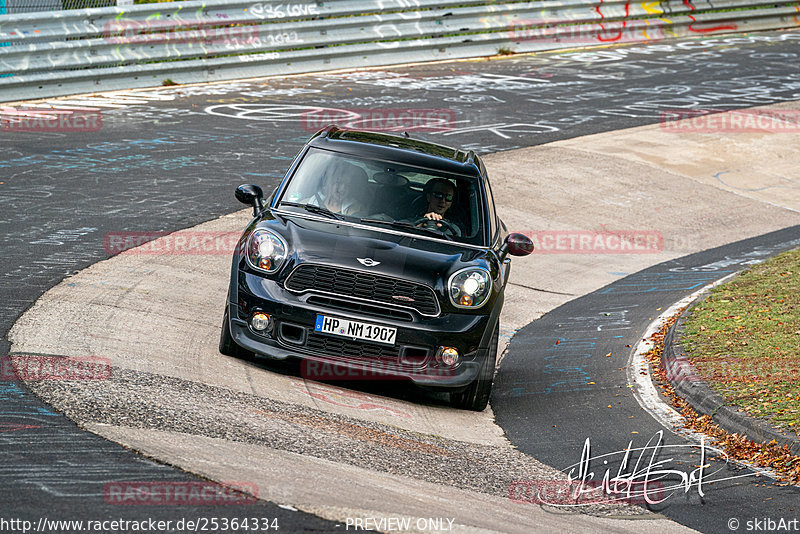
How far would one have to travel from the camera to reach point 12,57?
16438 millimetres

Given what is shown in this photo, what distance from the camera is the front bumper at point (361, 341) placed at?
6.84 metres

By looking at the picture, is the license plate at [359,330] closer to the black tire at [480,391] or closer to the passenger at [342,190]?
the black tire at [480,391]

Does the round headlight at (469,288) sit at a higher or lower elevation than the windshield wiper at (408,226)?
lower

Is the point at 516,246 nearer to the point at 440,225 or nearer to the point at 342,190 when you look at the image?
the point at 440,225

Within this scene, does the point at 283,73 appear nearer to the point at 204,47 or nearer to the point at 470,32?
the point at 204,47

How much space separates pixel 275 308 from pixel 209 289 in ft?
8.36

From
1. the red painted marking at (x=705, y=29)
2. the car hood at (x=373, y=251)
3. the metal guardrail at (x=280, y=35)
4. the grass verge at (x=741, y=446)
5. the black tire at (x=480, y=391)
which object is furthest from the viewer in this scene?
the red painted marking at (x=705, y=29)

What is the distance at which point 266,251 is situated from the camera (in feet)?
23.2

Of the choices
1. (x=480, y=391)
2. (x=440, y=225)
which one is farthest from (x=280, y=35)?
(x=480, y=391)

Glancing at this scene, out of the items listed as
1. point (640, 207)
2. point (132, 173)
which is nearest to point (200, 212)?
point (132, 173)

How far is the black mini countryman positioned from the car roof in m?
0.50

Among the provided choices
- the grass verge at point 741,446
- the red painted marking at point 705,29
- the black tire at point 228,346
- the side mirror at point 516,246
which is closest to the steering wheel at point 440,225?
the side mirror at point 516,246

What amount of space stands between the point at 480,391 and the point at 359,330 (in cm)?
107

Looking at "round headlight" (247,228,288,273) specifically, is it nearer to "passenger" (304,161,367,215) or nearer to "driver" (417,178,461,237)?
"passenger" (304,161,367,215)
